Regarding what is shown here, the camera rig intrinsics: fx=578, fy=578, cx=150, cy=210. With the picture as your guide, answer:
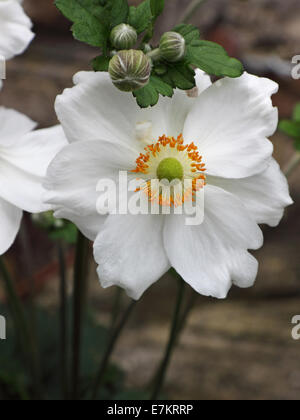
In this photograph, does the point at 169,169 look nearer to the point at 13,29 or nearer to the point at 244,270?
the point at 244,270

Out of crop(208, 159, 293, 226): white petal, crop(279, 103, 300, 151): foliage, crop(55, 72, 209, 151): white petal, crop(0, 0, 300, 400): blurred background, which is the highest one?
crop(55, 72, 209, 151): white petal

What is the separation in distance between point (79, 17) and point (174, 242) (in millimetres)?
197

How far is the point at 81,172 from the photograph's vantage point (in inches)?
18.2

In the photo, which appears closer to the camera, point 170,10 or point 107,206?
point 107,206

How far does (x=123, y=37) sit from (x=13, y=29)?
0.17 m

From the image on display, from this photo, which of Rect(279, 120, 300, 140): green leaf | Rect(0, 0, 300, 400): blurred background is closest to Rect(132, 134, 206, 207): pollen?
Rect(279, 120, 300, 140): green leaf

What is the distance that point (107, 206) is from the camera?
0.47 meters

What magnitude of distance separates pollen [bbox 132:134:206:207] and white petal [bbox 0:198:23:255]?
0.39 ft

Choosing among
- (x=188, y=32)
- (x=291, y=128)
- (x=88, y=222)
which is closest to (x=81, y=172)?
(x=88, y=222)

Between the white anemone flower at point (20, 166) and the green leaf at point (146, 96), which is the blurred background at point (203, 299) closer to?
the white anemone flower at point (20, 166)

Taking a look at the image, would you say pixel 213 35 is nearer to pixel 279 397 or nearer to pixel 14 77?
pixel 14 77

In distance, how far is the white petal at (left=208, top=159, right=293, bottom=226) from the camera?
1.59ft

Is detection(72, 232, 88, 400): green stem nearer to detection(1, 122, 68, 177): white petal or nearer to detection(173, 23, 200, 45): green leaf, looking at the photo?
detection(1, 122, 68, 177): white petal
